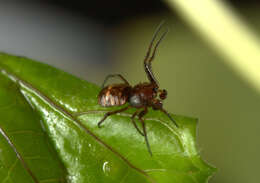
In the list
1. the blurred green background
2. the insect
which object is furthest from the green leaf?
the blurred green background

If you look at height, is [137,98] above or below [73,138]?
above

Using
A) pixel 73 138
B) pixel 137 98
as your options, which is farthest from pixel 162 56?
pixel 73 138

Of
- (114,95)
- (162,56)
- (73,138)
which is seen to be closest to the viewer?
(73,138)

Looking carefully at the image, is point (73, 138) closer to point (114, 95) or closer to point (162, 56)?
point (114, 95)

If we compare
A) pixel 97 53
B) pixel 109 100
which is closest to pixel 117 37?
pixel 97 53

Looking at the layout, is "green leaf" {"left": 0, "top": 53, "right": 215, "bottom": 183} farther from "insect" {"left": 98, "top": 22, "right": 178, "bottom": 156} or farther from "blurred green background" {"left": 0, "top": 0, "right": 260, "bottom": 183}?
"blurred green background" {"left": 0, "top": 0, "right": 260, "bottom": 183}
